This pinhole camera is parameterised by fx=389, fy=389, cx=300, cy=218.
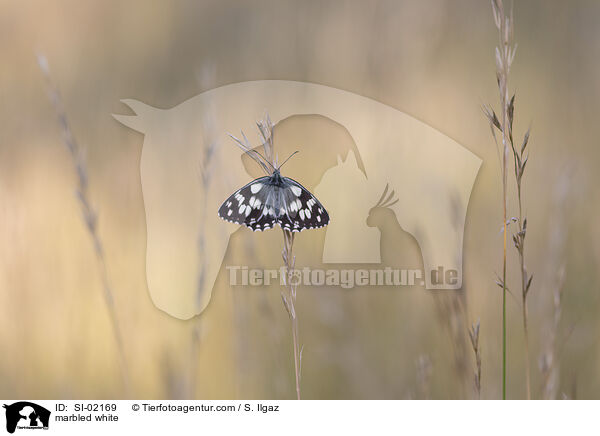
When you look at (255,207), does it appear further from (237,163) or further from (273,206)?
(237,163)

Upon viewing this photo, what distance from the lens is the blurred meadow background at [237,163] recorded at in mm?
1048

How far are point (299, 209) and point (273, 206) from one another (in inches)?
2.2

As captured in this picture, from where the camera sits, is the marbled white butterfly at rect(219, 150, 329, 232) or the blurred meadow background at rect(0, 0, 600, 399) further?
the blurred meadow background at rect(0, 0, 600, 399)

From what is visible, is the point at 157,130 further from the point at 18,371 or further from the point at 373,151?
the point at 18,371

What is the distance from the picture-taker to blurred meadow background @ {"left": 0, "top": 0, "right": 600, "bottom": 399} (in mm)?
1048

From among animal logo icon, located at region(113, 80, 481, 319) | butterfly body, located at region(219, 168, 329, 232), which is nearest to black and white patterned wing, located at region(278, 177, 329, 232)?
butterfly body, located at region(219, 168, 329, 232)

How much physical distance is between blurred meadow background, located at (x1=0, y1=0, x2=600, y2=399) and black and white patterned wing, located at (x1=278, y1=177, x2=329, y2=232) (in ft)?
0.78

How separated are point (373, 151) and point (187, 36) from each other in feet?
2.31
